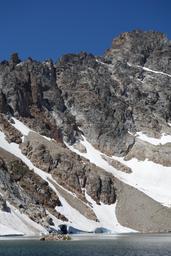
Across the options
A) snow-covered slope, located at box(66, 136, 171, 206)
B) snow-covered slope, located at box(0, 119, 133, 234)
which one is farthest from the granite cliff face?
snow-covered slope, located at box(0, 119, 133, 234)

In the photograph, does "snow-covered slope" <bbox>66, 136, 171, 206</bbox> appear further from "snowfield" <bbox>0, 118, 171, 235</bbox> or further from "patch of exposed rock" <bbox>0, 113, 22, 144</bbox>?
"patch of exposed rock" <bbox>0, 113, 22, 144</bbox>

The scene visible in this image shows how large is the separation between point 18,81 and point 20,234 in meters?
97.6

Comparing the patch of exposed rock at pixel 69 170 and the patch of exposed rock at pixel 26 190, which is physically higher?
the patch of exposed rock at pixel 69 170

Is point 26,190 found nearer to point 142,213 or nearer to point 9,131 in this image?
point 142,213

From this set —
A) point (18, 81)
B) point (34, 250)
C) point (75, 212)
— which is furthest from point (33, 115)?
point (34, 250)

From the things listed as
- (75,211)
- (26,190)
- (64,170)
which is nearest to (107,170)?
(64,170)

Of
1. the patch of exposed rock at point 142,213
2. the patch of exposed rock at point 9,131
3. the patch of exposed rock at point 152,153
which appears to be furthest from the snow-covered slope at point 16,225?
the patch of exposed rock at point 152,153

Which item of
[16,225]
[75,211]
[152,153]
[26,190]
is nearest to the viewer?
[16,225]

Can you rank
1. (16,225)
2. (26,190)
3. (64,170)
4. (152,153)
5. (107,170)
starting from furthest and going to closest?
(152,153), (107,170), (64,170), (26,190), (16,225)

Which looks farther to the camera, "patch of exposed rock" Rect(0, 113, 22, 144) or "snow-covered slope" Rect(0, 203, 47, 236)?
"patch of exposed rock" Rect(0, 113, 22, 144)

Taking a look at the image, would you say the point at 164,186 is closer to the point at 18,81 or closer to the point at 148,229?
the point at 148,229

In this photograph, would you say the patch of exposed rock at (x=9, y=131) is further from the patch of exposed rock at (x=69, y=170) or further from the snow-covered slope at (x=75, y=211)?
the patch of exposed rock at (x=69, y=170)

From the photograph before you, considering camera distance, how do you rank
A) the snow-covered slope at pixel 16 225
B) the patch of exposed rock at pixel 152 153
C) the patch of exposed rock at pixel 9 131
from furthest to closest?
1. the patch of exposed rock at pixel 152 153
2. the patch of exposed rock at pixel 9 131
3. the snow-covered slope at pixel 16 225

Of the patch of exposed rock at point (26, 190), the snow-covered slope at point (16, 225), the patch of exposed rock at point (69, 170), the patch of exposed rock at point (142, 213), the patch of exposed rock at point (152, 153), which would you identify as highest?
the patch of exposed rock at point (152, 153)
